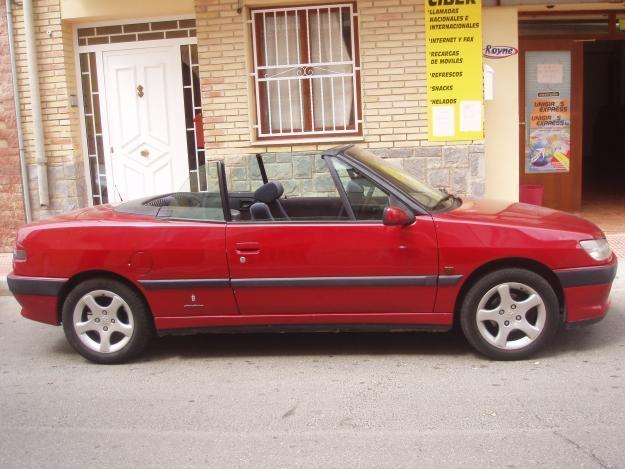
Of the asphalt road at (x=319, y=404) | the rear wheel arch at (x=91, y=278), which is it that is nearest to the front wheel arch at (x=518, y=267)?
the asphalt road at (x=319, y=404)

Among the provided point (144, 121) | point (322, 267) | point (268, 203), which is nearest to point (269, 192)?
point (268, 203)

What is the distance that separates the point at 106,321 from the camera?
5.86m

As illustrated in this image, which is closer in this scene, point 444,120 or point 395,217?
point 395,217

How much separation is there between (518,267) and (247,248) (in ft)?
6.15

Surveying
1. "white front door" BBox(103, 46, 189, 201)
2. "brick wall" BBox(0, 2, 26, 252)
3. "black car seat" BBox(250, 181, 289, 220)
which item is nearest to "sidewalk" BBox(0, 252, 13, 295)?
"brick wall" BBox(0, 2, 26, 252)

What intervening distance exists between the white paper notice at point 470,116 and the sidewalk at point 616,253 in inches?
80.4

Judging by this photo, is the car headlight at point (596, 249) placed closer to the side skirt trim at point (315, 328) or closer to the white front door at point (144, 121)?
the side skirt trim at point (315, 328)

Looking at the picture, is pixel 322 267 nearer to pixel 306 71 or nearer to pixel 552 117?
pixel 306 71

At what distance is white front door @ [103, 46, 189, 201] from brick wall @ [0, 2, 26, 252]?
1.15 meters

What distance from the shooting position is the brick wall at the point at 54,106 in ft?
32.8

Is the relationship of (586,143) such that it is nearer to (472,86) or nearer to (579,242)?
(472,86)

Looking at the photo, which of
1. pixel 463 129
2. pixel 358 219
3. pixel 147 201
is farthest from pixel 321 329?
pixel 463 129

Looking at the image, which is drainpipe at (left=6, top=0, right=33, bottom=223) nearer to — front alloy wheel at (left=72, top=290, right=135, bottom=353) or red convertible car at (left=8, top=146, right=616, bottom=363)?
red convertible car at (left=8, top=146, right=616, bottom=363)

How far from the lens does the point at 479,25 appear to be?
931cm
